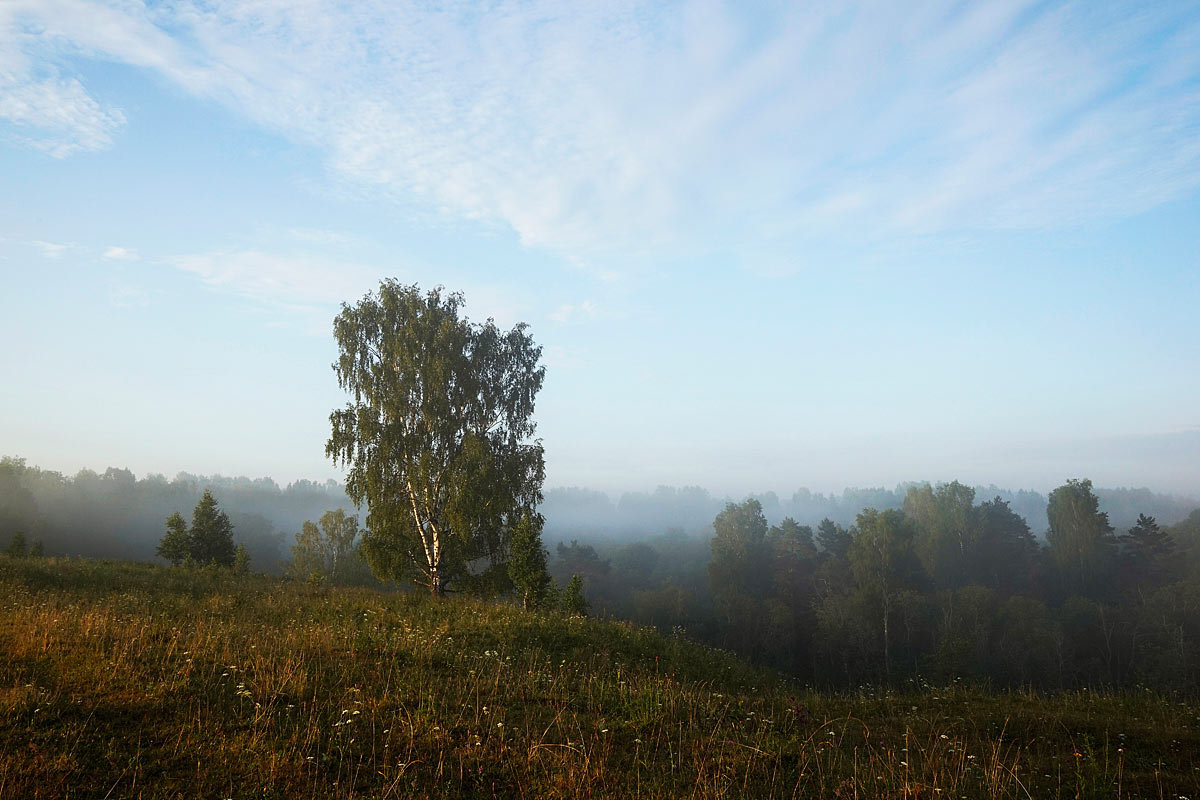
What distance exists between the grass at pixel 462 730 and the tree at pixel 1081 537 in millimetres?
69301

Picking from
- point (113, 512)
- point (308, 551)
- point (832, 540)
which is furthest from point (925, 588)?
point (113, 512)

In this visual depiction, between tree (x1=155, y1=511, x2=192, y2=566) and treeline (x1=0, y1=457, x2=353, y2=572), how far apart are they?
55.7 ft

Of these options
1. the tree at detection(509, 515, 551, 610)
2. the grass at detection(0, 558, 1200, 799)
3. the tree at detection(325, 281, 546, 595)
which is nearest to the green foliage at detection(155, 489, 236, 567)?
the tree at detection(325, 281, 546, 595)

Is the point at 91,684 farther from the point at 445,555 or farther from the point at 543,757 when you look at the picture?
the point at 445,555

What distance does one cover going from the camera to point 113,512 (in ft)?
372

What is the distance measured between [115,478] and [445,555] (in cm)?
15880

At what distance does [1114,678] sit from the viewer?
4500 centimetres

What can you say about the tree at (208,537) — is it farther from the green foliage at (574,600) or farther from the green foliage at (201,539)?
the green foliage at (574,600)

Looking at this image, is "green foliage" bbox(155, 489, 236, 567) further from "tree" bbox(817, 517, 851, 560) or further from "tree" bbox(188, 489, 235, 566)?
"tree" bbox(817, 517, 851, 560)

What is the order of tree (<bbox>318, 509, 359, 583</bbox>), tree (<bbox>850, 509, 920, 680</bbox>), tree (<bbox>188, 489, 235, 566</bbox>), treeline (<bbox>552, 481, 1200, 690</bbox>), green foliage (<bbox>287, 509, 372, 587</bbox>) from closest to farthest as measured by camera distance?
1. tree (<bbox>188, 489, 235, 566</bbox>)
2. treeline (<bbox>552, 481, 1200, 690</bbox>)
3. tree (<bbox>850, 509, 920, 680</bbox>)
4. green foliage (<bbox>287, 509, 372, 587</bbox>)
5. tree (<bbox>318, 509, 359, 583</bbox>)

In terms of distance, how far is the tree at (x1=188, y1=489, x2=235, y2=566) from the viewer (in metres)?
40.7

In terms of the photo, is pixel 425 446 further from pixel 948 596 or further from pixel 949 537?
pixel 949 537

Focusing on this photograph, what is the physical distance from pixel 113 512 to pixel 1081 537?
162789mm

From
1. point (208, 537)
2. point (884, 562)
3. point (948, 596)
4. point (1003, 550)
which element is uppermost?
point (208, 537)
